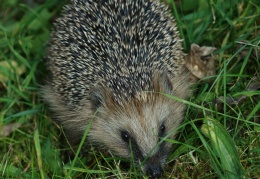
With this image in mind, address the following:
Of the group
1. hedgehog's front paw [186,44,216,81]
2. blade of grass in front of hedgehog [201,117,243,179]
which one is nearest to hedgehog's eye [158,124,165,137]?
blade of grass in front of hedgehog [201,117,243,179]

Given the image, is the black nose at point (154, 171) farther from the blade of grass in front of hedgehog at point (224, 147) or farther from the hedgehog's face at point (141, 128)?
the blade of grass in front of hedgehog at point (224, 147)

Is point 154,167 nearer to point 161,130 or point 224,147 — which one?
point 161,130

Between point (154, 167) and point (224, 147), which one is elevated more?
point (224, 147)

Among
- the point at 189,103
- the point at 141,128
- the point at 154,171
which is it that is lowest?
the point at 154,171

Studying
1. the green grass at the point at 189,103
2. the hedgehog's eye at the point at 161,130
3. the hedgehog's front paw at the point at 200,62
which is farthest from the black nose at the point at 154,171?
the hedgehog's front paw at the point at 200,62

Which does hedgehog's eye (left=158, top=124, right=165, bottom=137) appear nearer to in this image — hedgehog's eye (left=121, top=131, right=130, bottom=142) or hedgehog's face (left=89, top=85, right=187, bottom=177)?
hedgehog's face (left=89, top=85, right=187, bottom=177)

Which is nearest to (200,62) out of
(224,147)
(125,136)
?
(125,136)
